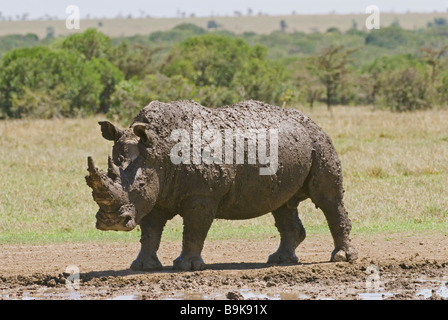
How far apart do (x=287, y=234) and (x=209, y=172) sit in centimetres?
161

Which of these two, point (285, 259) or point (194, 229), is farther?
point (285, 259)

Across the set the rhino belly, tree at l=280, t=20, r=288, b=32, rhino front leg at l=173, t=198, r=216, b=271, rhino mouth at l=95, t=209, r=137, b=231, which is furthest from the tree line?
tree at l=280, t=20, r=288, b=32

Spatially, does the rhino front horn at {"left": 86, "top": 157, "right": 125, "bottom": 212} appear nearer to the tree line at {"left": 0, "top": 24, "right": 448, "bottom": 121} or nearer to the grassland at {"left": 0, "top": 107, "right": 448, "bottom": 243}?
the grassland at {"left": 0, "top": 107, "right": 448, "bottom": 243}

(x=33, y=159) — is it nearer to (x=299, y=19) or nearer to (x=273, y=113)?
(x=273, y=113)

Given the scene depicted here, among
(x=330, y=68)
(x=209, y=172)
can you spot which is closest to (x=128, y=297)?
(x=209, y=172)

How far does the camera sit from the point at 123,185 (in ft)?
29.7

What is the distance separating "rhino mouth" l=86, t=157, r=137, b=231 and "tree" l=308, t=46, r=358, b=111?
3364 cm

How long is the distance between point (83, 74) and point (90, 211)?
22981 mm

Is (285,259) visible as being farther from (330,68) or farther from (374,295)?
(330,68)

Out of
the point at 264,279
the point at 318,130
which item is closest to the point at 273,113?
the point at 318,130

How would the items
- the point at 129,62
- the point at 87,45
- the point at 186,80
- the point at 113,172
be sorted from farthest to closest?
the point at 87,45
the point at 129,62
the point at 186,80
the point at 113,172

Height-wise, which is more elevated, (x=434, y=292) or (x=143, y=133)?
(x=143, y=133)

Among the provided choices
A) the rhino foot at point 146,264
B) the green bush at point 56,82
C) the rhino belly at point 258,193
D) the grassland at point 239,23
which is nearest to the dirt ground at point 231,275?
the rhino foot at point 146,264

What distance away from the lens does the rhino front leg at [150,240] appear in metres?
9.82
